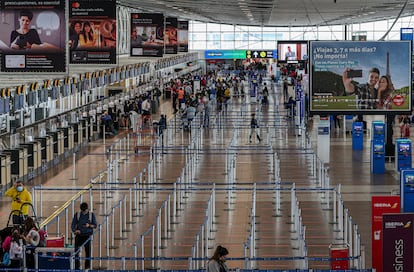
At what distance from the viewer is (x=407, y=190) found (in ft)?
66.1

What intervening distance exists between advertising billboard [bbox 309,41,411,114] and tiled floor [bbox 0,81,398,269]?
2.00m

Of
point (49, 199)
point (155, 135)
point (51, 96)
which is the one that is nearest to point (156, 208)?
point (49, 199)

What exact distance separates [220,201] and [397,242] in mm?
9889

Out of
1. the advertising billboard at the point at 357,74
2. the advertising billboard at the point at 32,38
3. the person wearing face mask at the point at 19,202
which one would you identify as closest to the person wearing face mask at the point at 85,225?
the person wearing face mask at the point at 19,202

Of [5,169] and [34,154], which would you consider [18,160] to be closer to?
[5,169]

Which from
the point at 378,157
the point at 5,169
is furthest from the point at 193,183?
the point at 378,157

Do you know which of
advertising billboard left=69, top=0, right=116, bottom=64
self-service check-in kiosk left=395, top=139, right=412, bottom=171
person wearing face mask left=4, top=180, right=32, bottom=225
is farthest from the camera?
advertising billboard left=69, top=0, right=116, bottom=64

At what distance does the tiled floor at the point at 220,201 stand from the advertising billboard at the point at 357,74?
2003mm

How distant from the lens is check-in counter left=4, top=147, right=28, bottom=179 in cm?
2414

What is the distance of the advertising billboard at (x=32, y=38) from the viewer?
79.7 feet

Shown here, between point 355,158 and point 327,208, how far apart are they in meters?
10.5

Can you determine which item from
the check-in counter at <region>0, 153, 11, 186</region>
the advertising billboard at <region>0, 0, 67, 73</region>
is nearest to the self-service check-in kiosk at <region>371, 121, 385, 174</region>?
the advertising billboard at <region>0, 0, 67, 73</region>

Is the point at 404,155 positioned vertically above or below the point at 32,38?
below

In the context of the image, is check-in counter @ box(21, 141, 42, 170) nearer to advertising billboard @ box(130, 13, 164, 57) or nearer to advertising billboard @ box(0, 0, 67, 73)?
advertising billboard @ box(0, 0, 67, 73)
